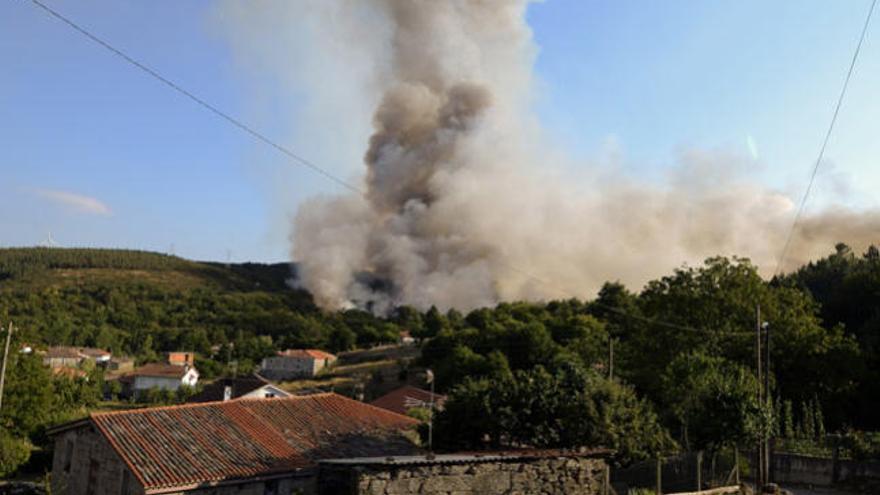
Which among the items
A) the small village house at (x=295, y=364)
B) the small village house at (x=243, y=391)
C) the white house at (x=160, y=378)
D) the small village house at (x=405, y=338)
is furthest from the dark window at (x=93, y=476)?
the small village house at (x=405, y=338)

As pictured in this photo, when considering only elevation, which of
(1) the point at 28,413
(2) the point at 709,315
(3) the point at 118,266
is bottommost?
(1) the point at 28,413

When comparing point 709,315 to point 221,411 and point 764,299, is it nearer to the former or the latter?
point 764,299

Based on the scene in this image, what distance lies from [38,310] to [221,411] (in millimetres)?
106720

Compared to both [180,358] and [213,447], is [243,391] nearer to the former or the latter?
[213,447]

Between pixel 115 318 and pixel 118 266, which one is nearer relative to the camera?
pixel 115 318

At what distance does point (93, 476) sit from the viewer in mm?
17906

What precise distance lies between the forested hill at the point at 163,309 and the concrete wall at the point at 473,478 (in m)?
68.7

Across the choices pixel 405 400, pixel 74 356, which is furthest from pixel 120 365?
pixel 405 400

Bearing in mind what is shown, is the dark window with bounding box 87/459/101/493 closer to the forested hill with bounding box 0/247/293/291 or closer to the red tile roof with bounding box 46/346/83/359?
the red tile roof with bounding box 46/346/83/359

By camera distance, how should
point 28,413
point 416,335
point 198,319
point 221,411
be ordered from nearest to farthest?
1. point 221,411
2. point 28,413
3. point 416,335
4. point 198,319

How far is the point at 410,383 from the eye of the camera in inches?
2596

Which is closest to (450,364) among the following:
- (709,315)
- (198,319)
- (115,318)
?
(709,315)

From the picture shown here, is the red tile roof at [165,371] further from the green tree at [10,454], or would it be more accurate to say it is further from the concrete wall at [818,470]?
the concrete wall at [818,470]

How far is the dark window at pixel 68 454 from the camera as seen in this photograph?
1902 centimetres
